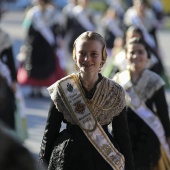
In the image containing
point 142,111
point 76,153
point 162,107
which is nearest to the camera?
point 76,153

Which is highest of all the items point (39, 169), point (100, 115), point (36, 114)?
point (39, 169)

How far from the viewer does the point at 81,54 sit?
144 inches

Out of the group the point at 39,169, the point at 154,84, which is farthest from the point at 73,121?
the point at 39,169

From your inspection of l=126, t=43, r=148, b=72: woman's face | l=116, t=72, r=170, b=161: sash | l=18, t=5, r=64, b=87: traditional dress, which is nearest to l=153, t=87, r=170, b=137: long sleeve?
l=116, t=72, r=170, b=161: sash

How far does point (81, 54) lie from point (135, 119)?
62.7 inches

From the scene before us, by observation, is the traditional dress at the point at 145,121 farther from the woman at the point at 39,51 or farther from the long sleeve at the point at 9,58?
the woman at the point at 39,51

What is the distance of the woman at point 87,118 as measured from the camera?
11.8 feet

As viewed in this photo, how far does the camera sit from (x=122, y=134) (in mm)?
3684

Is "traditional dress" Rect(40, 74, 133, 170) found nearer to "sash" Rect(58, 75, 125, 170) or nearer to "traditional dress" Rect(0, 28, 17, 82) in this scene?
"sash" Rect(58, 75, 125, 170)

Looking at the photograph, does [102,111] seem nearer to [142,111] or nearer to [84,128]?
[84,128]

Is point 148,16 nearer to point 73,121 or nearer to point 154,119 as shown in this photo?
point 154,119

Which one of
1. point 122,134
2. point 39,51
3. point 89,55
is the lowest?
point 122,134

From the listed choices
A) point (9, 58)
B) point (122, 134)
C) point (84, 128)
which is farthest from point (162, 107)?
point (9, 58)

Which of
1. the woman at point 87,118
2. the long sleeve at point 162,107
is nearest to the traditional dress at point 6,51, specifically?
the long sleeve at point 162,107
